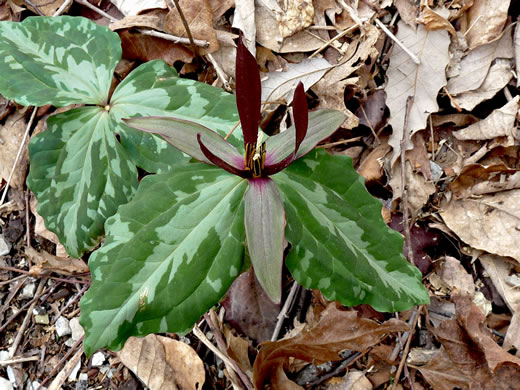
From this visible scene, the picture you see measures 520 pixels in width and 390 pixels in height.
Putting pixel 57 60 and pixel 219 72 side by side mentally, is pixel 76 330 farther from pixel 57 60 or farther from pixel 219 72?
pixel 219 72

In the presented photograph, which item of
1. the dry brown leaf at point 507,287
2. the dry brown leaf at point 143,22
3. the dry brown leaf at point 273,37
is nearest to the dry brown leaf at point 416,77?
the dry brown leaf at point 273,37

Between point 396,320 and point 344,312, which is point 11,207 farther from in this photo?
point 396,320

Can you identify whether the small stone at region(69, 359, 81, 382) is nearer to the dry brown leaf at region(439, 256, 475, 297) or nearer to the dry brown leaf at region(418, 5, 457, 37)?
the dry brown leaf at region(439, 256, 475, 297)

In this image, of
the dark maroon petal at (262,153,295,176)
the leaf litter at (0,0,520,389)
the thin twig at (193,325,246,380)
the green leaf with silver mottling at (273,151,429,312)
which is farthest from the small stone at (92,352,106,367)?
the dark maroon petal at (262,153,295,176)

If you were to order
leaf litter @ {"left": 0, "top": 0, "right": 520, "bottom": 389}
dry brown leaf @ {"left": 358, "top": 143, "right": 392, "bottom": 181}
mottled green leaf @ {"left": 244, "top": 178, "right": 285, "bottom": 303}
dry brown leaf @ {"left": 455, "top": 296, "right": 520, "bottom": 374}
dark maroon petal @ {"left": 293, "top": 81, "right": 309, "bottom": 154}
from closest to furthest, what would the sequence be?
dark maroon petal @ {"left": 293, "top": 81, "right": 309, "bottom": 154}
mottled green leaf @ {"left": 244, "top": 178, "right": 285, "bottom": 303}
dry brown leaf @ {"left": 455, "top": 296, "right": 520, "bottom": 374}
leaf litter @ {"left": 0, "top": 0, "right": 520, "bottom": 389}
dry brown leaf @ {"left": 358, "top": 143, "right": 392, "bottom": 181}

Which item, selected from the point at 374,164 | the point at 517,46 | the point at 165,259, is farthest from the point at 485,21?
the point at 165,259

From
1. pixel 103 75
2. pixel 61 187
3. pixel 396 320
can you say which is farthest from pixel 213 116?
pixel 396 320
